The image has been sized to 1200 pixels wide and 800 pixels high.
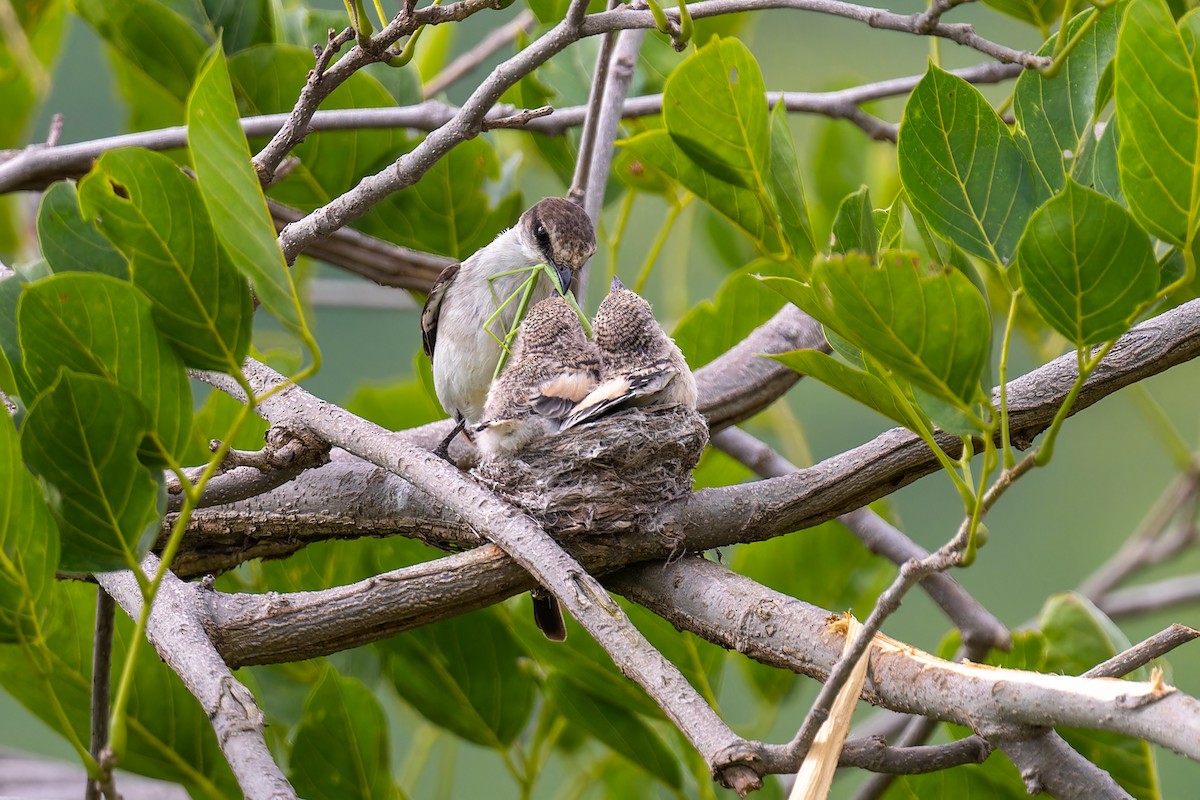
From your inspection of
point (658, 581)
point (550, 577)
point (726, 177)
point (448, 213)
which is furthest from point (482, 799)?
point (726, 177)

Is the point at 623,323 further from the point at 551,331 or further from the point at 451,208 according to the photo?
the point at 451,208

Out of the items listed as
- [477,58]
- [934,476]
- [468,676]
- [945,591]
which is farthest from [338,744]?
[934,476]

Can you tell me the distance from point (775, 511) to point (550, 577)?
1.49 ft

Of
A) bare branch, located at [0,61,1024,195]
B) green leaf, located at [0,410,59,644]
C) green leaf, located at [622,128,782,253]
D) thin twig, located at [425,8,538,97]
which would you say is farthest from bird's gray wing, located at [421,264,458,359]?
green leaf, located at [0,410,59,644]

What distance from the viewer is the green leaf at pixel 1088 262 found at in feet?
2.87

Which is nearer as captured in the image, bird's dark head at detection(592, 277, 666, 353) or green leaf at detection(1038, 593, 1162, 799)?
green leaf at detection(1038, 593, 1162, 799)

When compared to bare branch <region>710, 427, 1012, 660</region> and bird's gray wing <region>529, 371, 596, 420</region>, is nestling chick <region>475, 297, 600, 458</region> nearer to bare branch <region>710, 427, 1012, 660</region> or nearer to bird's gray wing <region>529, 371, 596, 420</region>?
bird's gray wing <region>529, 371, 596, 420</region>

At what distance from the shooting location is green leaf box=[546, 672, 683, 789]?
78.1 inches

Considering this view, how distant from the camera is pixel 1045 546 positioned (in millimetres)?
5430

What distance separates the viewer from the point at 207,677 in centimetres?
125

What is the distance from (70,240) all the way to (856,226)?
802 millimetres

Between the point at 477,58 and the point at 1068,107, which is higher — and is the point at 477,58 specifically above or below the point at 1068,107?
above

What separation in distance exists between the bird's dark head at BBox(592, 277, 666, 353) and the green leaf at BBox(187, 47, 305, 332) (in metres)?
1.18

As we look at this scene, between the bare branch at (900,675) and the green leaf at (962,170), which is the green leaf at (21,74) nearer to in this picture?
the bare branch at (900,675)
